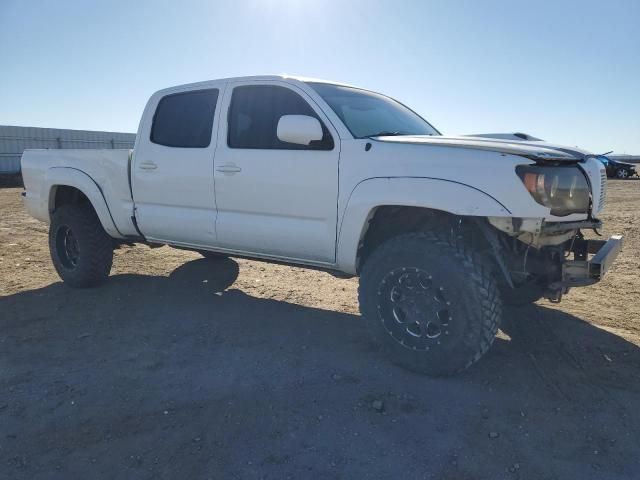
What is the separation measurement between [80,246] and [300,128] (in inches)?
119

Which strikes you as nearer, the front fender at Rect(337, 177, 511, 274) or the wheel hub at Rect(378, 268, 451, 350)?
the front fender at Rect(337, 177, 511, 274)

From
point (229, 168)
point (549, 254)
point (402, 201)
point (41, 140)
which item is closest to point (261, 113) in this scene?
point (229, 168)

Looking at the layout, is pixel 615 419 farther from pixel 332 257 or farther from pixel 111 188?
pixel 111 188

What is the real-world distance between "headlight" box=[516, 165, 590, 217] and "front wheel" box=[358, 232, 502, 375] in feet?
1.78

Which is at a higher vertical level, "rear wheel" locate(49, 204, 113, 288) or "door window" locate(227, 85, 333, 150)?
"door window" locate(227, 85, 333, 150)

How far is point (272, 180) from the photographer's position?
12.6 ft

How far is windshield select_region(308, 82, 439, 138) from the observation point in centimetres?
378

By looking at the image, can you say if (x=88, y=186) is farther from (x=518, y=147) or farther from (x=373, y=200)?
(x=518, y=147)

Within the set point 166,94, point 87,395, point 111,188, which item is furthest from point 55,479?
point 166,94

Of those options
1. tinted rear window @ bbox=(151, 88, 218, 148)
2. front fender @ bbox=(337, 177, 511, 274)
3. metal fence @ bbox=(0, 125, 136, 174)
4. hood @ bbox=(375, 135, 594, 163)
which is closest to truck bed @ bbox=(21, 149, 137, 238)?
tinted rear window @ bbox=(151, 88, 218, 148)

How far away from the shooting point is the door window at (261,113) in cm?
389

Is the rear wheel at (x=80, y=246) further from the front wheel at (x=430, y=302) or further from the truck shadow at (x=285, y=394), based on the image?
the front wheel at (x=430, y=302)

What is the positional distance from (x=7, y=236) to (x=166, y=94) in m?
5.25

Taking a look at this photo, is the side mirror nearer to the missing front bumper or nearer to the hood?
the hood
